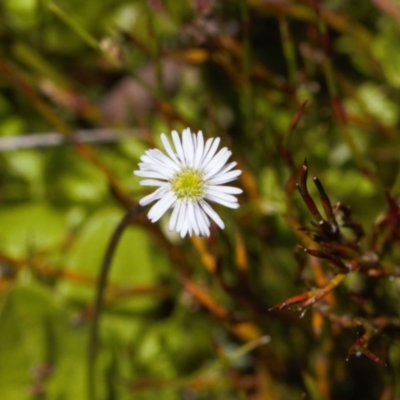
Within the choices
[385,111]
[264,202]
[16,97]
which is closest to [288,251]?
[264,202]

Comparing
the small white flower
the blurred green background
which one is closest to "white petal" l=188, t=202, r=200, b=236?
the small white flower

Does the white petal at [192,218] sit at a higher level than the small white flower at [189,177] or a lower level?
lower

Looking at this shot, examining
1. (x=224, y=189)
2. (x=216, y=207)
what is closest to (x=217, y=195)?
(x=224, y=189)

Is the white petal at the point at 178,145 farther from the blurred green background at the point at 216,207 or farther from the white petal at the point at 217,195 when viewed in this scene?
the blurred green background at the point at 216,207

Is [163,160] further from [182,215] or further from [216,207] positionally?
[216,207]

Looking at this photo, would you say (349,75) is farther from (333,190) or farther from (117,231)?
(117,231)

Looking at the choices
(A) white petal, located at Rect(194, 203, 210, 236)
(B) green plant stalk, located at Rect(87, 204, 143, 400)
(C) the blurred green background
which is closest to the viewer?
(A) white petal, located at Rect(194, 203, 210, 236)

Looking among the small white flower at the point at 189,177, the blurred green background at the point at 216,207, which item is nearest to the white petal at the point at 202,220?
the small white flower at the point at 189,177

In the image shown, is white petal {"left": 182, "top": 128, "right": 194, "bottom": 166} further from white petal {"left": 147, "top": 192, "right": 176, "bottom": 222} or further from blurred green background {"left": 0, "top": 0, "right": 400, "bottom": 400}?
blurred green background {"left": 0, "top": 0, "right": 400, "bottom": 400}
